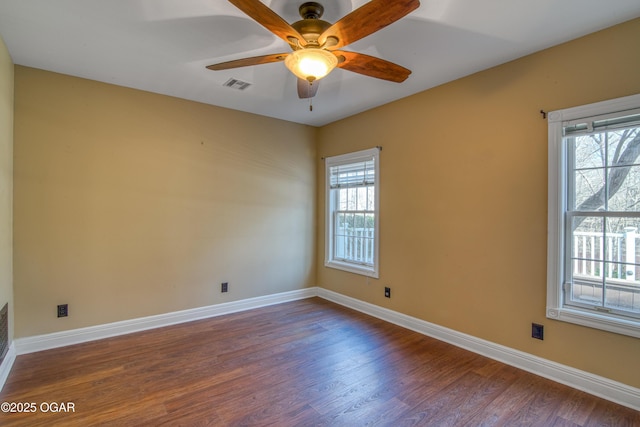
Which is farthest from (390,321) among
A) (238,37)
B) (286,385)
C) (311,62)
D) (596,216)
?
(238,37)

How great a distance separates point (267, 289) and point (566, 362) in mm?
3203

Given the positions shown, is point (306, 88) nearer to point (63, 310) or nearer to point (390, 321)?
point (390, 321)

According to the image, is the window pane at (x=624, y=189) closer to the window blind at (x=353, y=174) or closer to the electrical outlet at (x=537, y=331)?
the electrical outlet at (x=537, y=331)

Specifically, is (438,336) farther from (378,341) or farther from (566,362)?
(566,362)

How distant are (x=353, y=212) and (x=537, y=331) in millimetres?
2417

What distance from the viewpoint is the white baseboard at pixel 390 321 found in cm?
223

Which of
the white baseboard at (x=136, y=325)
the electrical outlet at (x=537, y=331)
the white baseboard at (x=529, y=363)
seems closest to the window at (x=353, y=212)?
the white baseboard at (x=529, y=363)

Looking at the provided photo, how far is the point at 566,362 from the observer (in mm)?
2383

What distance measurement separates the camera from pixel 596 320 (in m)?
2.25

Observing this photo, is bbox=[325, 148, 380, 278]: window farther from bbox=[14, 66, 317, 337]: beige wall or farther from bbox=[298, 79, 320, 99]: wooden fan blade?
bbox=[298, 79, 320, 99]: wooden fan blade

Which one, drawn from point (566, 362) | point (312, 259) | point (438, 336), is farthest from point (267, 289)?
point (566, 362)

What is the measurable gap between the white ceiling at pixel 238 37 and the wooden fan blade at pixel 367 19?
36cm

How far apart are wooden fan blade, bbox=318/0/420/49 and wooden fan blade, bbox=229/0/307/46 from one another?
172 millimetres

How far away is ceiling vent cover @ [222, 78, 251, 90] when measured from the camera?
10.2 ft
